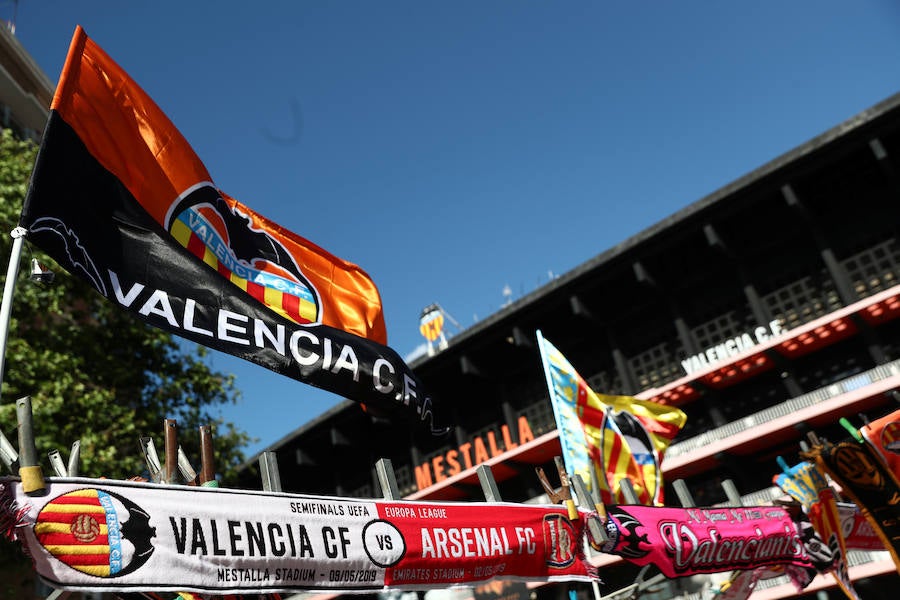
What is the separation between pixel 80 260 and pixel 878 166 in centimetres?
2591

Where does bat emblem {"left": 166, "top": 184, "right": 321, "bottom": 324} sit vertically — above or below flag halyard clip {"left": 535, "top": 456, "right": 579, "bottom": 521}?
above

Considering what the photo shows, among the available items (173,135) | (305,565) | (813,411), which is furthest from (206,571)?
(813,411)

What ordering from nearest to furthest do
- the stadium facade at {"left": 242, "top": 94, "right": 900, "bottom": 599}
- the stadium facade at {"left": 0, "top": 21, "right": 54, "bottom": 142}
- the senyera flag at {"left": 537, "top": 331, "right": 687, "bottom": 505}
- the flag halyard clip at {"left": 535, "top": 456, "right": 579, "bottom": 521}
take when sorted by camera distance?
the flag halyard clip at {"left": 535, "top": 456, "right": 579, "bottom": 521} → the senyera flag at {"left": 537, "top": 331, "right": 687, "bottom": 505} → the stadium facade at {"left": 242, "top": 94, "right": 900, "bottom": 599} → the stadium facade at {"left": 0, "top": 21, "right": 54, "bottom": 142}

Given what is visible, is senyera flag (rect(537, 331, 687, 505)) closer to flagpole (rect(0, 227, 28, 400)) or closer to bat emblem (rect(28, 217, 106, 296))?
bat emblem (rect(28, 217, 106, 296))

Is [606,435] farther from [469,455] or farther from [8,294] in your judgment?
[469,455]

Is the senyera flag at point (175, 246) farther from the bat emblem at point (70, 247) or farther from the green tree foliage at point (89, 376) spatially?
the green tree foliage at point (89, 376)

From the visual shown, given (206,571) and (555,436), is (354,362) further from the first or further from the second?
(555,436)

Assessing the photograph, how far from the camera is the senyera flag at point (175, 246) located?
5.70 meters

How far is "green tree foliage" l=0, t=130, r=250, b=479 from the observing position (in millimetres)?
19875

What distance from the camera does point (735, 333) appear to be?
85.9 ft

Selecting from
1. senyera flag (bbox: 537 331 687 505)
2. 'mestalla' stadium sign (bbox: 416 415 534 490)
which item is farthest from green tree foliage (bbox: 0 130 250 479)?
senyera flag (bbox: 537 331 687 505)

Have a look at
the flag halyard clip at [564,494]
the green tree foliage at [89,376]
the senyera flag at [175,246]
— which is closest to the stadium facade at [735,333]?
the green tree foliage at [89,376]

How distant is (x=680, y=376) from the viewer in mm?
26922

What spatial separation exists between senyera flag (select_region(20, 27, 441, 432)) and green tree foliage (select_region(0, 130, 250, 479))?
43.2ft
